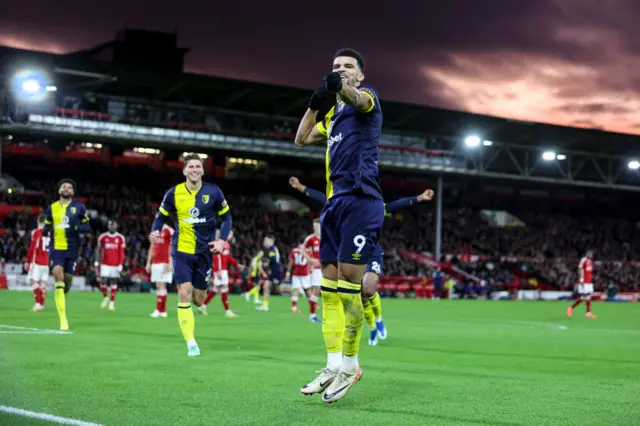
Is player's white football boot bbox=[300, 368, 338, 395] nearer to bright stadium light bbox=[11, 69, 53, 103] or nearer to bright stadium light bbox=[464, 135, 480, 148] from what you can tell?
bright stadium light bbox=[11, 69, 53, 103]

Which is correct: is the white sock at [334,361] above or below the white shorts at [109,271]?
below

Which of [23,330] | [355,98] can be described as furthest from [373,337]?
[355,98]

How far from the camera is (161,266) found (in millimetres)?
20500

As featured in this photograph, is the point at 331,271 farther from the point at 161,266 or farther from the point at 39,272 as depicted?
the point at 39,272

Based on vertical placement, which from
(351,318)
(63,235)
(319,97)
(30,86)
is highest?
(30,86)

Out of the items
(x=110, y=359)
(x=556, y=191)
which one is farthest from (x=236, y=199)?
(x=110, y=359)

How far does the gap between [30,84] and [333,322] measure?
1447 inches

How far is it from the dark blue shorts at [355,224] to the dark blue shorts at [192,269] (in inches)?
161

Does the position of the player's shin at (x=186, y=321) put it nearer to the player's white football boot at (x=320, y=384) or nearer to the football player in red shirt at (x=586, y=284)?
the player's white football boot at (x=320, y=384)

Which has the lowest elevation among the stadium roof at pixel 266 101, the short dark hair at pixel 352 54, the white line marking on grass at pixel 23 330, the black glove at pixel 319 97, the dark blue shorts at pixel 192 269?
→ the white line marking on grass at pixel 23 330

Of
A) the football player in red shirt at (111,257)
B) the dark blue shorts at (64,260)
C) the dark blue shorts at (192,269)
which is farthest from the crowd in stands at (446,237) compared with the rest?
the dark blue shorts at (192,269)

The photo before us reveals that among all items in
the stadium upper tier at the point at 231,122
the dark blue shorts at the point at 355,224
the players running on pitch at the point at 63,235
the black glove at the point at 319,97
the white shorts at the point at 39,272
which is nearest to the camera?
the black glove at the point at 319,97

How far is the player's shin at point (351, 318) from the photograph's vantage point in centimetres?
642

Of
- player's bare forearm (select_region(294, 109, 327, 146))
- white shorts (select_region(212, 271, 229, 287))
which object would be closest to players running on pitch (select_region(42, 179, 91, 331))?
player's bare forearm (select_region(294, 109, 327, 146))
